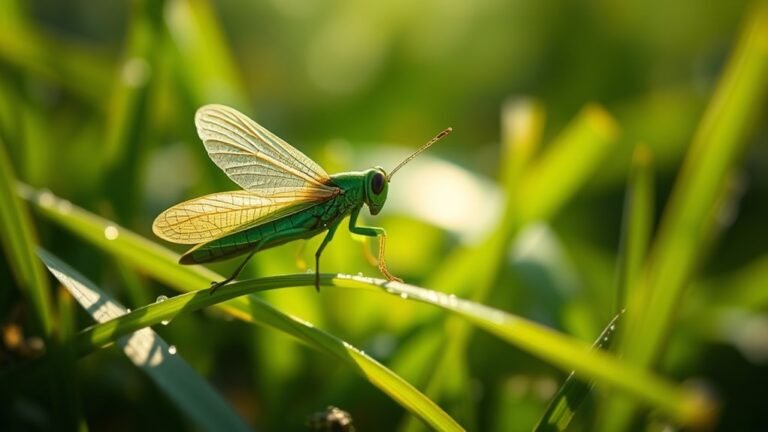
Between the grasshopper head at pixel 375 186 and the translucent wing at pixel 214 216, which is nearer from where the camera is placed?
the translucent wing at pixel 214 216

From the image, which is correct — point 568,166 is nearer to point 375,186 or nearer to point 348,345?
point 375,186

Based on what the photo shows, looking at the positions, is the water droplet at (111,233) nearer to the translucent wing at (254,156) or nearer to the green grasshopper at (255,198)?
the green grasshopper at (255,198)

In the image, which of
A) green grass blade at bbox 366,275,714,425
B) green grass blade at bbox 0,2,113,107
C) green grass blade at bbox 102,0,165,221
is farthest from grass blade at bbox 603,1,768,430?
green grass blade at bbox 0,2,113,107

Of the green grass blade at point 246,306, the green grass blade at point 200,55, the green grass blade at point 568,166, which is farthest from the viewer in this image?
the green grass blade at point 200,55

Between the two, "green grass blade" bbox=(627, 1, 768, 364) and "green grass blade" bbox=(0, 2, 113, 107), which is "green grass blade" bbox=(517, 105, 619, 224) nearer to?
"green grass blade" bbox=(627, 1, 768, 364)

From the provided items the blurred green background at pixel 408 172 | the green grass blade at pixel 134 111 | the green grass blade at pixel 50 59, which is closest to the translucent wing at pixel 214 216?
the blurred green background at pixel 408 172

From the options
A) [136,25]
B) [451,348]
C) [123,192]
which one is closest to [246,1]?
[136,25]

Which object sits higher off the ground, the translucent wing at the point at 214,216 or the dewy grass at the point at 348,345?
the translucent wing at the point at 214,216
